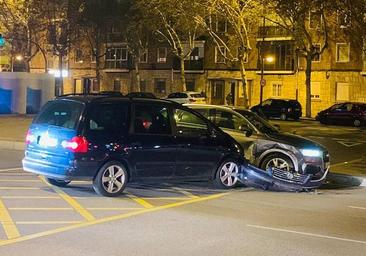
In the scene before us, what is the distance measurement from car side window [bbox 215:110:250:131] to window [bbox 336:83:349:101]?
37709 mm

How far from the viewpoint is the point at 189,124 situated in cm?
1107

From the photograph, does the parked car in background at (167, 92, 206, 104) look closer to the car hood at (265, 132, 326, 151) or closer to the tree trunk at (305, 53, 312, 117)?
the tree trunk at (305, 53, 312, 117)

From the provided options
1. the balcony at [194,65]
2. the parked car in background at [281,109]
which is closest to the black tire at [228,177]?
the parked car in background at [281,109]

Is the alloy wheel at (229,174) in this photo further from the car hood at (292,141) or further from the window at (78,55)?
the window at (78,55)

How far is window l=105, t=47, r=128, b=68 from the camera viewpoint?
65.1 metres

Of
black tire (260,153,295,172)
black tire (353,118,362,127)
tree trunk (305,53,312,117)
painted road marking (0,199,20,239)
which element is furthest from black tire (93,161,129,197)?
tree trunk (305,53,312,117)

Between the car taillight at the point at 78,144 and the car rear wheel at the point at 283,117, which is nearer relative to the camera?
the car taillight at the point at 78,144

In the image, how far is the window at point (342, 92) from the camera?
49.0 m

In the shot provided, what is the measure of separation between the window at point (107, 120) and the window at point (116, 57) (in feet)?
181

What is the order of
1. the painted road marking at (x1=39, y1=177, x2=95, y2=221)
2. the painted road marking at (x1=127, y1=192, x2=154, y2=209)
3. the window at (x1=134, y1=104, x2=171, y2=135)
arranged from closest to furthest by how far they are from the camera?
the painted road marking at (x1=39, y1=177, x2=95, y2=221)
the painted road marking at (x1=127, y1=192, x2=154, y2=209)
the window at (x1=134, y1=104, x2=171, y2=135)

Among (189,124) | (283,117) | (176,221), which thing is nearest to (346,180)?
(189,124)

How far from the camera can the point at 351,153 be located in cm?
1928

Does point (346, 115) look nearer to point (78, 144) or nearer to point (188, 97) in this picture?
point (188, 97)

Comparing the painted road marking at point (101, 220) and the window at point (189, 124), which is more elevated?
the window at point (189, 124)
